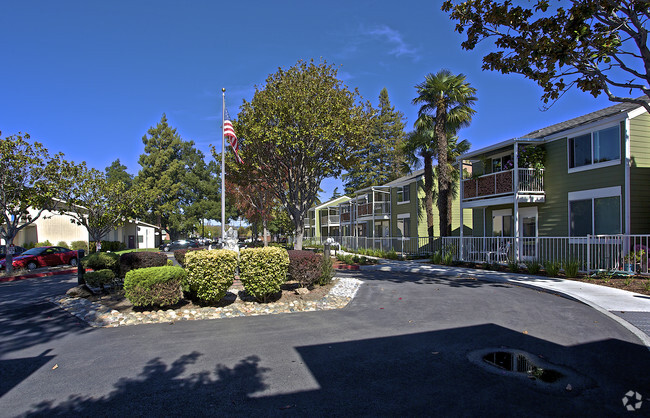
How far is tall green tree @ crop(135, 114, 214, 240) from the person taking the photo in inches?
2053

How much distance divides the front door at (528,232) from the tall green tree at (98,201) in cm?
2222

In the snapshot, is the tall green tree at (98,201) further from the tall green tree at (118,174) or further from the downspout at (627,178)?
the tall green tree at (118,174)

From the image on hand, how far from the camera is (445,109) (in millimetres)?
23016

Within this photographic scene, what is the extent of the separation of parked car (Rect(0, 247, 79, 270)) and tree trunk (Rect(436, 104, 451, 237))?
22.4 m

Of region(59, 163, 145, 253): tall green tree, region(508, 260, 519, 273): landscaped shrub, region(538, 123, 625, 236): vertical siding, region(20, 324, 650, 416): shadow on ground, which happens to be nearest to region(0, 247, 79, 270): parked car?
Answer: region(59, 163, 145, 253): tall green tree

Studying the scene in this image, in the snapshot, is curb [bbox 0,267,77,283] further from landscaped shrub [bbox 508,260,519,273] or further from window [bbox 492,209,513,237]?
window [bbox 492,209,513,237]

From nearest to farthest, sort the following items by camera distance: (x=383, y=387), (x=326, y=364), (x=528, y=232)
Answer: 1. (x=383, y=387)
2. (x=326, y=364)
3. (x=528, y=232)

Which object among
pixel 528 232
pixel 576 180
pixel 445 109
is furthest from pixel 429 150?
pixel 576 180

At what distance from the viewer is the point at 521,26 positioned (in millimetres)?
10766

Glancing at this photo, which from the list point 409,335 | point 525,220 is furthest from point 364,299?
point 525,220

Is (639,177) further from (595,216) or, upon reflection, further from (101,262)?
(101,262)

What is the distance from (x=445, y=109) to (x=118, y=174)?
68494 mm

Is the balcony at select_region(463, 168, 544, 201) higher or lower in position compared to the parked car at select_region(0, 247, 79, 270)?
higher

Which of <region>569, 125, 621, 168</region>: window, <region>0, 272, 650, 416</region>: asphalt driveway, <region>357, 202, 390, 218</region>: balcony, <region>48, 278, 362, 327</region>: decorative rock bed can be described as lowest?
<region>48, 278, 362, 327</region>: decorative rock bed
